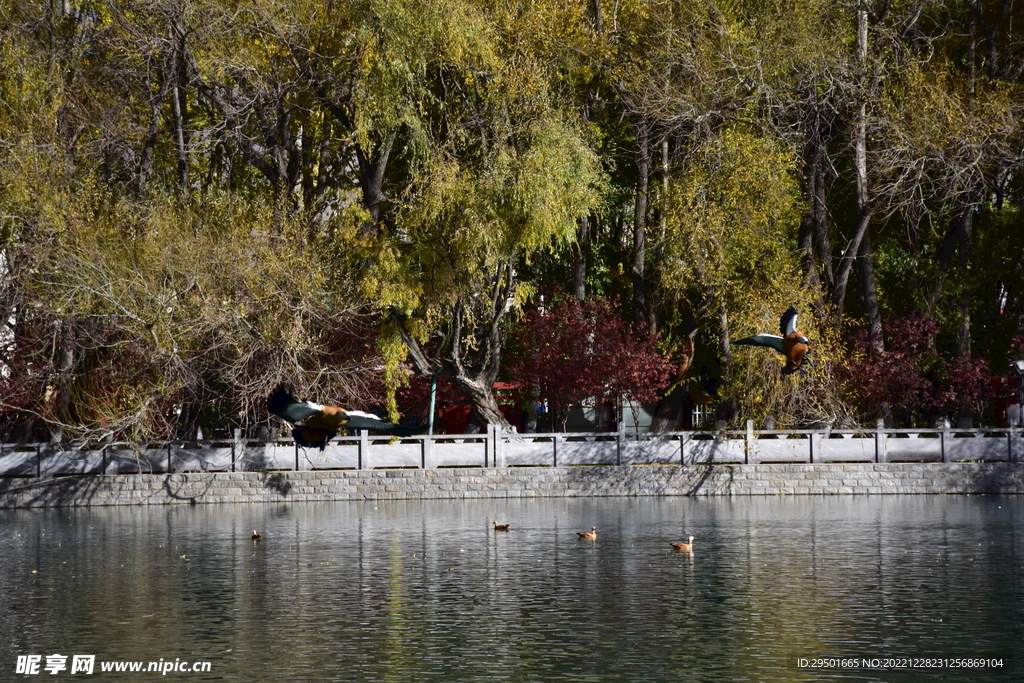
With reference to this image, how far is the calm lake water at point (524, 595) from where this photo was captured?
1419cm

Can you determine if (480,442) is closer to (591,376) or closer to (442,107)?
(591,376)

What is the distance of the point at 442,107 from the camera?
3409 cm

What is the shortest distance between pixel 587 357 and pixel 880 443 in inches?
322

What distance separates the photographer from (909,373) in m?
36.5

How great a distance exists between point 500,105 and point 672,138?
7416mm

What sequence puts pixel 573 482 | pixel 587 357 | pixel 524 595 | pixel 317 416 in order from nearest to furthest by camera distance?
pixel 317 416 < pixel 524 595 < pixel 573 482 < pixel 587 357

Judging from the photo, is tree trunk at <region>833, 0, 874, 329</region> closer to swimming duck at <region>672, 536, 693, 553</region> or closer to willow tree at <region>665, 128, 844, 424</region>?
willow tree at <region>665, 128, 844, 424</region>

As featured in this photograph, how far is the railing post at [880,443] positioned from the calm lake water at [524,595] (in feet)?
17.0

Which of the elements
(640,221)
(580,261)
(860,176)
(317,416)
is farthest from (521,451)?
(317,416)

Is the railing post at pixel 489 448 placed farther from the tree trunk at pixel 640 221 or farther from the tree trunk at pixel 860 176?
the tree trunk at pixel 860 176

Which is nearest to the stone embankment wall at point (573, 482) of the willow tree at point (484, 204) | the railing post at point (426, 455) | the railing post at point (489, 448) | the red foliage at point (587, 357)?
the railing post at point (426, 455)

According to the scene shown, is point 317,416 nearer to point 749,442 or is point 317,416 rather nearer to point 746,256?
point 749,442

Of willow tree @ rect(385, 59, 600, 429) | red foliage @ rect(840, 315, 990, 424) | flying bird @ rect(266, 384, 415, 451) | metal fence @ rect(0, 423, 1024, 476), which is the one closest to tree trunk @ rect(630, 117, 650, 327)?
willow tree @ rect(385, 59, 600, 429)

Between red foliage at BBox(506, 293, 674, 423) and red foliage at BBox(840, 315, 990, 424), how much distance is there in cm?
521
